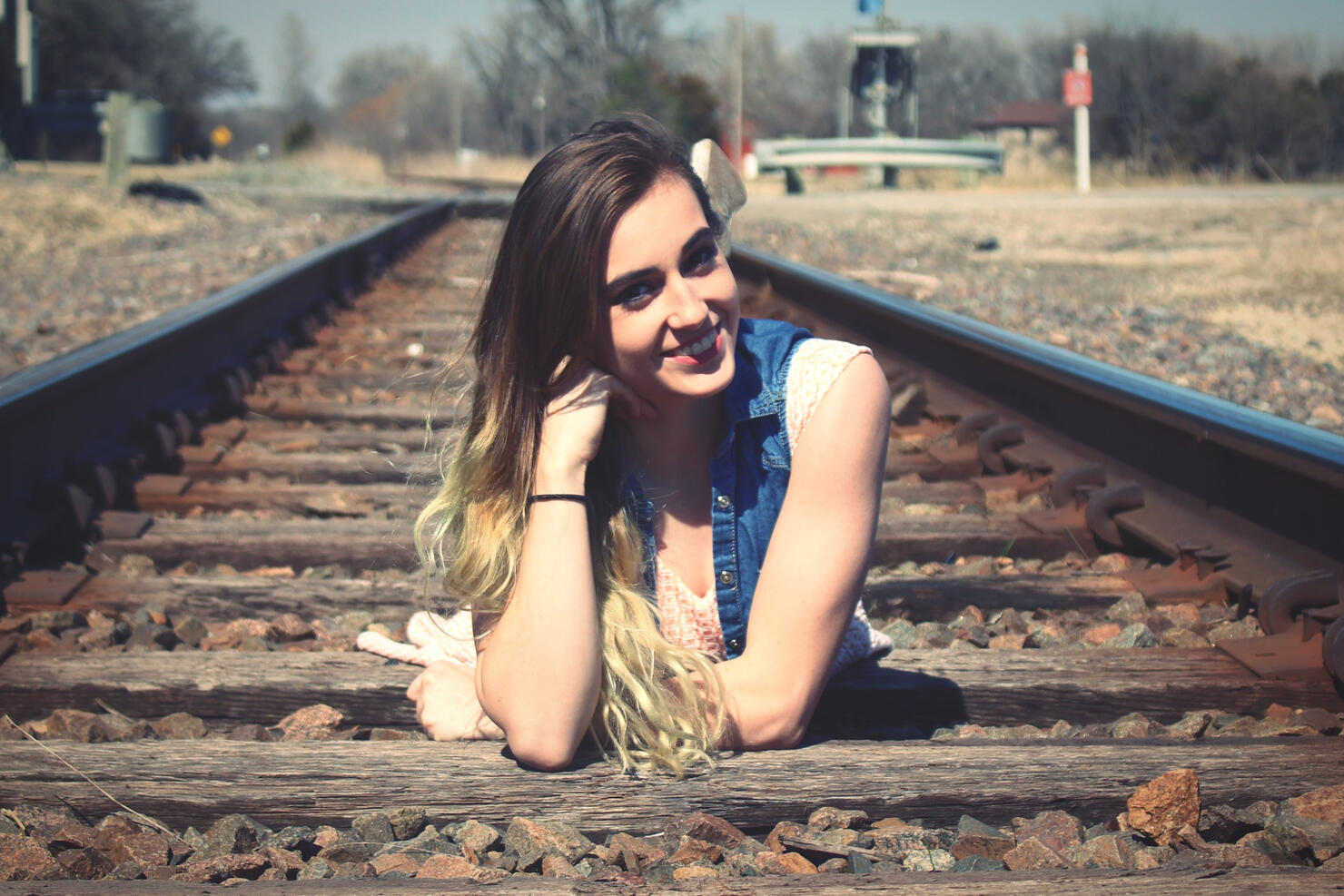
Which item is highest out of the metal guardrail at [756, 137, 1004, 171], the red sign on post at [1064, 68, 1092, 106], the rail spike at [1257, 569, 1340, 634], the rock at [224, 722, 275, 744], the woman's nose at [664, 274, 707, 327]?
the red sign on post at [1064, 68, 1092, 106]

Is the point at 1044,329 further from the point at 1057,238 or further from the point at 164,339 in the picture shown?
the point at 1057,238

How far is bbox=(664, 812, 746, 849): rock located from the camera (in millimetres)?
1725

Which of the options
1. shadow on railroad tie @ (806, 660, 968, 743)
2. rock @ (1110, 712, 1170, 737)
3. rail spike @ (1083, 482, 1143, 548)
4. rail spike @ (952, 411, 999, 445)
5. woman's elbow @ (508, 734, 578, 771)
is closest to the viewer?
woman's elbow @ (508, 734, 578, 771)

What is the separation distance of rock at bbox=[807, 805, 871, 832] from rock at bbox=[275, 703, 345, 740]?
2.80 feet

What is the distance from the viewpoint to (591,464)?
83.7 inches

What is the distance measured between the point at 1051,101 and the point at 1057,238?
57.6m

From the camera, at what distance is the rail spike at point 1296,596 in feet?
7.65

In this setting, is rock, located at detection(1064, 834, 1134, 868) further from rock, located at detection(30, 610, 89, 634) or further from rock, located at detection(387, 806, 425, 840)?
rock, located at detection(30, 610, 89, 634)

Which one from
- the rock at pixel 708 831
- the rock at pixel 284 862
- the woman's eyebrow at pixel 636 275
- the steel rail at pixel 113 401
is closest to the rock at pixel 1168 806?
the rock at pixel 708 831

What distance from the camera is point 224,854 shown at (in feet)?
5.56

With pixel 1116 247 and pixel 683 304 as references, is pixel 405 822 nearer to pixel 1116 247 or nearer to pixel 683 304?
pixel 683 304

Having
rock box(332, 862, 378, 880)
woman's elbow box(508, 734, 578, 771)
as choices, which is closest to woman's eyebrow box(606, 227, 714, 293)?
woman's elbow box(508, 734, 578, 771)

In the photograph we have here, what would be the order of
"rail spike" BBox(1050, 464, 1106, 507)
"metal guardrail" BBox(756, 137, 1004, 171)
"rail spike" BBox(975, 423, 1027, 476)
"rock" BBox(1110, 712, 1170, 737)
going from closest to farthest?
1. "rock" BBox(1110, 712, 1170, 737)
2. "rail spike" BBox(1050, 464, 1106, 507)
3. "rail spike" BBox(975, 423, 1027, 476)
4. "metal guardrail" BBox(756, 137, 1004, 171)

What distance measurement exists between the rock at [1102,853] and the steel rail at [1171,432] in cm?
97
